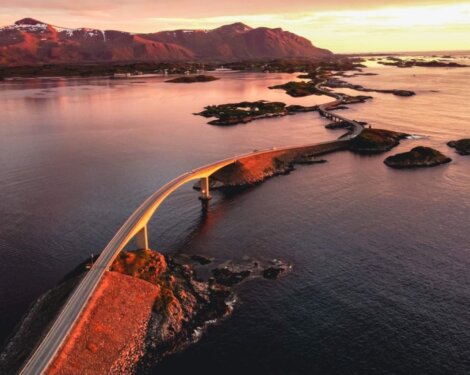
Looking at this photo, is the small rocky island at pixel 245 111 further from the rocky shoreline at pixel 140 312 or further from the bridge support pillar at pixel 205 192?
the rocky shoreline at pixel 140 312

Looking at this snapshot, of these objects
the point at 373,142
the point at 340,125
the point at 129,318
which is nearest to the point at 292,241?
the point at 129,318

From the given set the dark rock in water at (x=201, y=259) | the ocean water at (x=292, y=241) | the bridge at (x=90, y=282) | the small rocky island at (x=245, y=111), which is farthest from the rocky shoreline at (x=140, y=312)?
the small rocky island at (x=245, y=111)

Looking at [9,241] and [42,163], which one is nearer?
[9,241]

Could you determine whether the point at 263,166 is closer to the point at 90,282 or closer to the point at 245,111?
the point at 90,282

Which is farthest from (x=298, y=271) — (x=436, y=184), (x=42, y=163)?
(x=42, y=163)

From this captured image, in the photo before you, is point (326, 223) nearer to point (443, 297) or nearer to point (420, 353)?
point (443, 297)

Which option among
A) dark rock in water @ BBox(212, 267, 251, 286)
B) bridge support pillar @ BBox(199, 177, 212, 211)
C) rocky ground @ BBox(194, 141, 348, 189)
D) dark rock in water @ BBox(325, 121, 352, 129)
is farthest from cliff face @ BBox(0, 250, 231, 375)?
dark rock in water @ BBox(325, 121, 352, 129)
